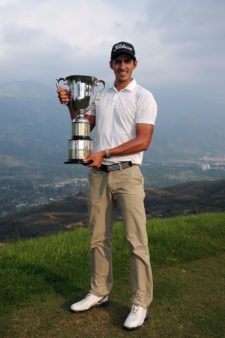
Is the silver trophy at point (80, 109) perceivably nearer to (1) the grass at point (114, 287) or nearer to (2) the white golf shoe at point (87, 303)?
(2) the white golf shoe at point (87, 303)

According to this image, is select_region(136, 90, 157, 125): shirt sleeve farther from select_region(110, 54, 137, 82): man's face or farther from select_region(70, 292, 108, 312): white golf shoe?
select_region(70, 292, 108, 312): white golf shoe

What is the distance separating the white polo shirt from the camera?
16.7 ft

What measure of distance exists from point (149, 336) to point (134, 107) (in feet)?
8.39

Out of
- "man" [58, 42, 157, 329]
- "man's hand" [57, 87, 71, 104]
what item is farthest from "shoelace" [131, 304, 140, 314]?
"man's hand" [57, 87, 71, 104]

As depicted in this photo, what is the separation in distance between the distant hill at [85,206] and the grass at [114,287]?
47220mm

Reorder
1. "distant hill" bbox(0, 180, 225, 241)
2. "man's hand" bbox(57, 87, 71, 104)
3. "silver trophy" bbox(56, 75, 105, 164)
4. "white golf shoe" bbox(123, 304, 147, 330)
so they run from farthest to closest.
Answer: "distant hill" bbox(0, 180, 225, 241) → "man's hand" bbox(57, 87, 71, 104) → "silver trophy" bbox(56, 75, 105, 164) → "white golf shoe" bbox(123, 304, 147, 330)

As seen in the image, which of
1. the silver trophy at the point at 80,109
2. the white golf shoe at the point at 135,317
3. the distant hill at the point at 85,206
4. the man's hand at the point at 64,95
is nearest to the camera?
the white golf shoe at the point at 135,317

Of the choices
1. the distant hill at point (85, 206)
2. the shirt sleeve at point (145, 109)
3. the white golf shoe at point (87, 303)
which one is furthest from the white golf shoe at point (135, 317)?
the distant hill at point (85, 206)

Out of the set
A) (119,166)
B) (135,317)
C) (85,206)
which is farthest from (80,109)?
(85,206)

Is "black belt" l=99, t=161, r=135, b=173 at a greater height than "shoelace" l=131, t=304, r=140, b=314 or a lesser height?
greater

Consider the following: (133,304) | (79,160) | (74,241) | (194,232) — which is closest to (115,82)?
(79,160)

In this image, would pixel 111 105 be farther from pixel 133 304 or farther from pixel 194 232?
pixel 194 232

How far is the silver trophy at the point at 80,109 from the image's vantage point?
5164mm

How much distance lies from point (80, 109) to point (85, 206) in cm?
7629
